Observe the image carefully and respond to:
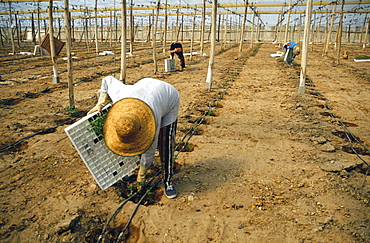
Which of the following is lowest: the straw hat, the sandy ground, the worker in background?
the sandy ground

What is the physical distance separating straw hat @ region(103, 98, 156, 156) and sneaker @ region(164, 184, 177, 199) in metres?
0.87

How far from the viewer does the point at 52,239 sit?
2.70 metres

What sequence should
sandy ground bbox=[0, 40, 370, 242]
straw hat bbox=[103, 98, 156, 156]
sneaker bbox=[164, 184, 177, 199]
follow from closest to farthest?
straw hat bbox=[103, 98, 156, 156]
sandy ground bbox=[0, 40, 370, 242]
sneaker bbox=[164, 184, 177, 199]

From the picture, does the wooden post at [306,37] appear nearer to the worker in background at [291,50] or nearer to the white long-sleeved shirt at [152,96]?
the worker in background at [291,50]

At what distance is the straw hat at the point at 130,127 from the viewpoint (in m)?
2.53

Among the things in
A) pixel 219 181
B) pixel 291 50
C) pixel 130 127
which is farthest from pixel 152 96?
pixel 291 50

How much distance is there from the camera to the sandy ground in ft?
9.41

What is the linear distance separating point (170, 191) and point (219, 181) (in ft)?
2.49

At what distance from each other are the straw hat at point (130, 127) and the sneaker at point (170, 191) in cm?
87

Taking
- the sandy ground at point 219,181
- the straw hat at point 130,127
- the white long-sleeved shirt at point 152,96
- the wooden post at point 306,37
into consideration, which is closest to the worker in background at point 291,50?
the wooden post at point 306,37

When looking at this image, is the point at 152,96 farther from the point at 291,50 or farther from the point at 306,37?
the point at 291,50

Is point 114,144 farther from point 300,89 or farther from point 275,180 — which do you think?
point 300,89

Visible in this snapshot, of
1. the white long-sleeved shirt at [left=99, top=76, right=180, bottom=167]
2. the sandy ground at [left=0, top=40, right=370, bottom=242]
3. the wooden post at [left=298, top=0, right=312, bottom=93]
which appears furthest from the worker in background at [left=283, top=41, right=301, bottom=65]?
the white long-sleeved shirt at [left=99, top=76, right=180, bottom=167]

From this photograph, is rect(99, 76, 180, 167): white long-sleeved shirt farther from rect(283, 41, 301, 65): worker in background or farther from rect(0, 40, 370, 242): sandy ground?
rect(283, 41, 301, 65): worker in background
